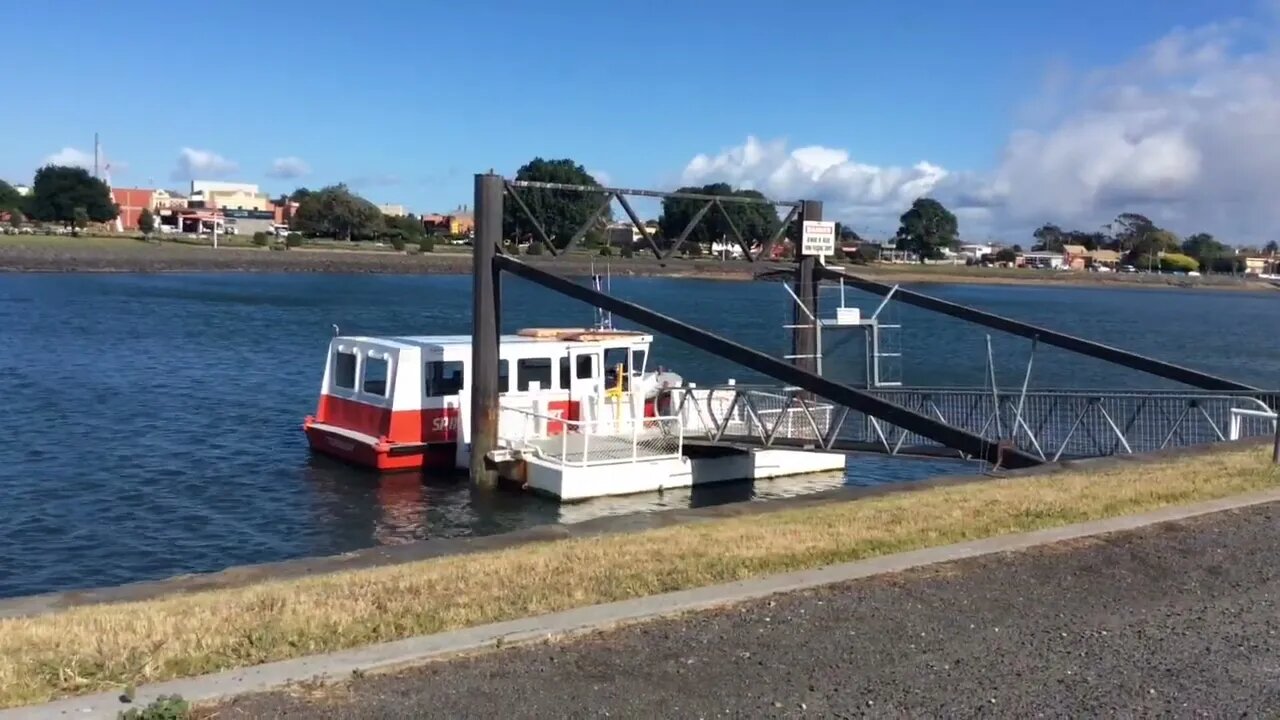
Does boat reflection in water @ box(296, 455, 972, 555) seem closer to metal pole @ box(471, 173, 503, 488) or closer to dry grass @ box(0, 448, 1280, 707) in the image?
metal pole @ box(471, 173, 503, 488)

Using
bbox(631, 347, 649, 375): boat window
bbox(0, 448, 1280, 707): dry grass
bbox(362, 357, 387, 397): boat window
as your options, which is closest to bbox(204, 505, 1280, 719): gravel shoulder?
bbox(0, 448, 1280, 707): dry grass

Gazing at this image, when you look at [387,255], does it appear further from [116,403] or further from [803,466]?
[803,466]

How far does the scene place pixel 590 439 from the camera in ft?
74.1

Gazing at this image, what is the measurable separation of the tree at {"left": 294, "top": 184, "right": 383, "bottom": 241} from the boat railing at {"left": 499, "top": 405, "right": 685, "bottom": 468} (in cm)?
15056

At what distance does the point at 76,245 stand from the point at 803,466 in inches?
4569

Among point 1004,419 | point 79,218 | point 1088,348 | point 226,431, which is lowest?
point 226,431

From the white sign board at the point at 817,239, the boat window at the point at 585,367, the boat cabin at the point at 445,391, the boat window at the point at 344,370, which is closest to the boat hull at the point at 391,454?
the boat cabin at the point at 445,391

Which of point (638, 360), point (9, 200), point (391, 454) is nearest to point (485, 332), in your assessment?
point (391, 454)

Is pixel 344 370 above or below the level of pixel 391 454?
above

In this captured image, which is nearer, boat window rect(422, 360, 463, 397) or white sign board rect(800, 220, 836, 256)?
boat window rect(422, 360, 463, 397)

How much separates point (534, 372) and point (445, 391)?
1715 millimetres

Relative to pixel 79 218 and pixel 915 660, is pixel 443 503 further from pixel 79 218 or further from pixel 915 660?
pixel 79 218

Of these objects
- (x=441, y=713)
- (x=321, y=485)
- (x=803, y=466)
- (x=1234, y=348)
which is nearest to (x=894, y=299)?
(x=803, y=466)

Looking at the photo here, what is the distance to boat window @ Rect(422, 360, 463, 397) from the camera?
2338cm
